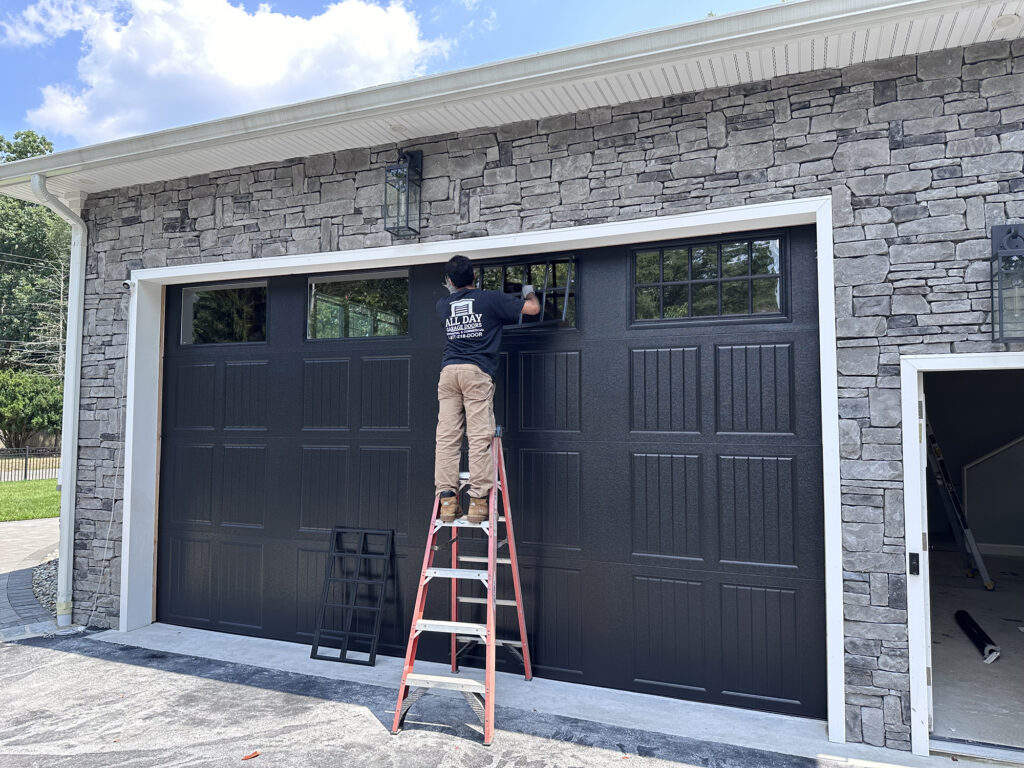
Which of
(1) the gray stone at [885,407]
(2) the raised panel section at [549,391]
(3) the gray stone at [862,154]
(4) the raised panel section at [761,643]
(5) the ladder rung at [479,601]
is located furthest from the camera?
(2) the raised panel section at [549,391]

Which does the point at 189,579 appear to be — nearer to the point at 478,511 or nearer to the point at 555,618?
the point at 478,511

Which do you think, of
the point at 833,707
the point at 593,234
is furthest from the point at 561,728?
the point at 593,234

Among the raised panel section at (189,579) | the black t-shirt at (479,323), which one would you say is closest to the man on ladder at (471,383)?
the black t-shirt at (479,323)

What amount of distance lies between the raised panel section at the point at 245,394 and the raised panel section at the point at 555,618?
2499 mm

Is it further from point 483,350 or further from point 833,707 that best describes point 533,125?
point 833,707

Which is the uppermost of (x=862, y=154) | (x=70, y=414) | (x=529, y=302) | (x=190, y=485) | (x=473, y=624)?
(x=862, y=154)

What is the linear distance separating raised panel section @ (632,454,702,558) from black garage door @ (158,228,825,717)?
0.01m

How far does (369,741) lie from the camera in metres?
3.30

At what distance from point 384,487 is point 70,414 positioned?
2903 millimetres

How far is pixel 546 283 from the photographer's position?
4.26m

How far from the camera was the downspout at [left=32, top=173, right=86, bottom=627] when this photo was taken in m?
5.25

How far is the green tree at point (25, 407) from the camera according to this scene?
20.8 meters

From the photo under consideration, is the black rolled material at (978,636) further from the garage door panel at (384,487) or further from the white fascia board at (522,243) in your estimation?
the garage door panel at (384,487)

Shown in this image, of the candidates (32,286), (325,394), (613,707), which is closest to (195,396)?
(325,394)
